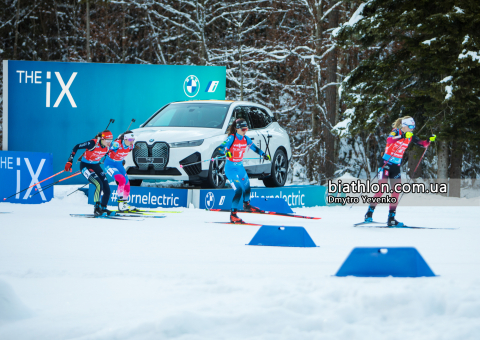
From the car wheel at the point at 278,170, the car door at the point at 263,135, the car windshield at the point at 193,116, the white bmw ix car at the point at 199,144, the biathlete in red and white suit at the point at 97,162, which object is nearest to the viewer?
the biathlete in red and white suit at the point at 97,162

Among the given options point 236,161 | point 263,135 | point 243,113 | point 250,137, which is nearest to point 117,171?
point 236,161

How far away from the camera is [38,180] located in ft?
45.4

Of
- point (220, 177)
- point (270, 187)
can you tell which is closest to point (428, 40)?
point (270, 187)

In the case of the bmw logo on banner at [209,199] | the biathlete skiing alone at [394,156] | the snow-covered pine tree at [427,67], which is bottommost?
the bmw logo on banner at [209,199]

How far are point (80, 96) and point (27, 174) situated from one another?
3.58 m

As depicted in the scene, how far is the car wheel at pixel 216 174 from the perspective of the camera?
1259 centimetres

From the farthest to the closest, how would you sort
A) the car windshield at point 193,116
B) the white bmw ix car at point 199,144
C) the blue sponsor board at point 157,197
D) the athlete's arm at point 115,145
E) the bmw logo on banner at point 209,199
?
the car windshield at point 193,116, the blue sponsor board at point 157,197, the bmw logo on banner at point 209,199, the white bmw ix car at point 199,144, the athlete's arm at point 115,145

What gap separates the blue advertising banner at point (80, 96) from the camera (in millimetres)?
16375

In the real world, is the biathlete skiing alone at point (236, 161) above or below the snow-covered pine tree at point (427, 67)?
below

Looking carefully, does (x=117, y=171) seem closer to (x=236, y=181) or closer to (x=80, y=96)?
(x=236, y=181)

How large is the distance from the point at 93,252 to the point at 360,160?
20094mm

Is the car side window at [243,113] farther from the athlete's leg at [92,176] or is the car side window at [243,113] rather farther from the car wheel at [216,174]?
the athlete's leg at [92,176]

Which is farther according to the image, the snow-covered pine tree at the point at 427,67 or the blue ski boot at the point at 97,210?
the snow-covered pine tree at the point at 427,67

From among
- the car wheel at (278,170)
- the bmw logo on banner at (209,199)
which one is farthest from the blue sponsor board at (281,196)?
the car wheel at (278,170)
